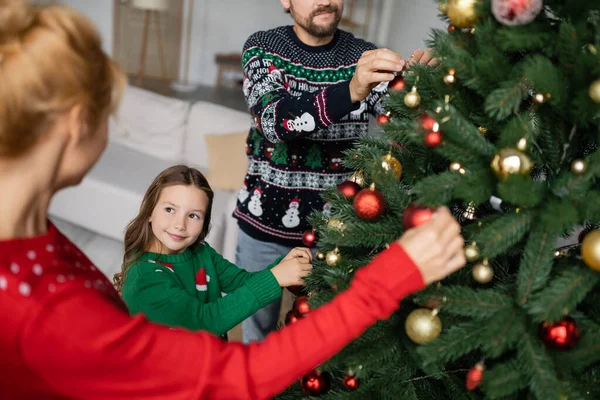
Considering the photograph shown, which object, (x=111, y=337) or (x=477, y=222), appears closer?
(x=111, y=337)

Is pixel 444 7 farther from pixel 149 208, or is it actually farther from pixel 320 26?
pixel 149 208

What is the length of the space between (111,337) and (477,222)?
0.58 m

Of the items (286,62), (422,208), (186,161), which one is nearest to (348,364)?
(422,208)

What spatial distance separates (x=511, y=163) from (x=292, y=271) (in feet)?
1.92

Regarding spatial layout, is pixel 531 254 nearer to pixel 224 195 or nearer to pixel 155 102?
pixel 224 195

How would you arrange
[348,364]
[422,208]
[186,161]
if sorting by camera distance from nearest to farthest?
[422,208] → [348,364] → [186,161]

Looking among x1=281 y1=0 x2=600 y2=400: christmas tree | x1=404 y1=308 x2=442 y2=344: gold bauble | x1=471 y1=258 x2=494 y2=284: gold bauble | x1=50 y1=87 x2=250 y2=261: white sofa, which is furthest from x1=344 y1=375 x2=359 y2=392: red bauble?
x1=50 y1=87 x2=250 y2=261: white sofa

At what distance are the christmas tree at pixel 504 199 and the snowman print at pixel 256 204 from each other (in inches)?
22.1

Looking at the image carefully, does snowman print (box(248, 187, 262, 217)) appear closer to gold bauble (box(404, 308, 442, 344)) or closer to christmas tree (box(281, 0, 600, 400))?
christmas tree (box(281, 0, 600, 400))

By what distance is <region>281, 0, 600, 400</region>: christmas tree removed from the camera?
74 cm

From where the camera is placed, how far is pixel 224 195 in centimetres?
316

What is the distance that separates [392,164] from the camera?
0.95m

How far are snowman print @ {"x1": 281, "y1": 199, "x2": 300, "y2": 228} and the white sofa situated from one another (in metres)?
1.40

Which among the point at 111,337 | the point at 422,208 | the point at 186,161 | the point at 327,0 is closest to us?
the point at 111,337
